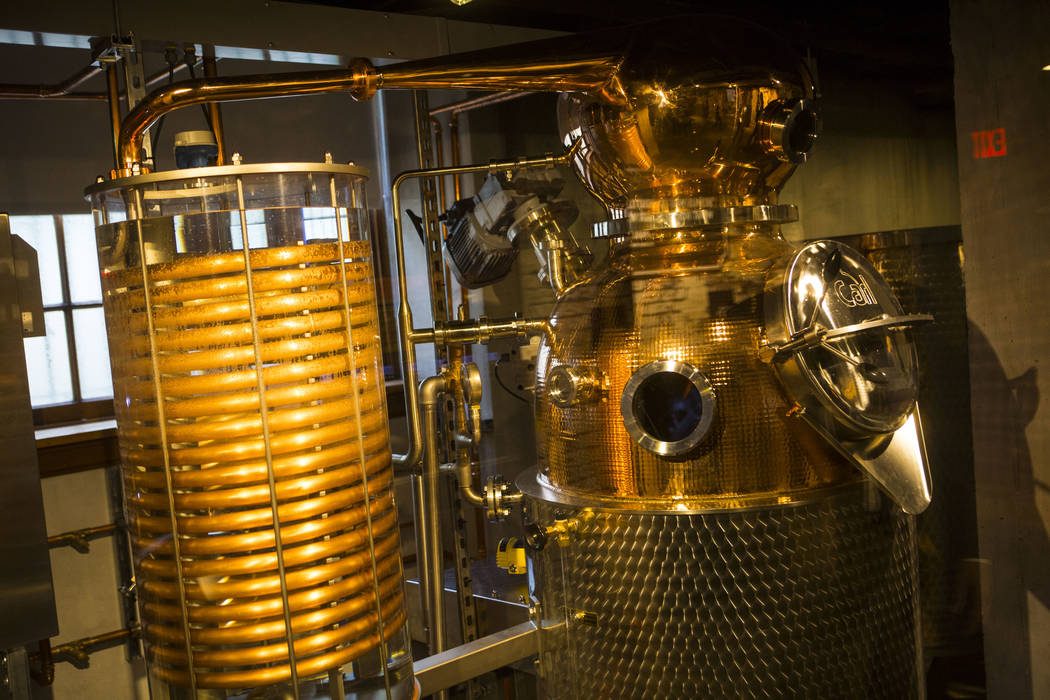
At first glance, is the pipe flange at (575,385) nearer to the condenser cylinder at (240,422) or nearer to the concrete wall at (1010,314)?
the condenser cylinder at (240,422)

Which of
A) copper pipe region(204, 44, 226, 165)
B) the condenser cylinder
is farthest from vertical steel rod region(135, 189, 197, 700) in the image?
copper pipe region(204, 44, 226, 165)

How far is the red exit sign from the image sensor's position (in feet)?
6.95

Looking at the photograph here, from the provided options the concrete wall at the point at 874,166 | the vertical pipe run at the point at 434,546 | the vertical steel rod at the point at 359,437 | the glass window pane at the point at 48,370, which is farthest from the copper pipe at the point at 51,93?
the concrete wall at the point at 874,166

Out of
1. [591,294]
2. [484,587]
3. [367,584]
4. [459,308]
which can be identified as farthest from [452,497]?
[367,584]

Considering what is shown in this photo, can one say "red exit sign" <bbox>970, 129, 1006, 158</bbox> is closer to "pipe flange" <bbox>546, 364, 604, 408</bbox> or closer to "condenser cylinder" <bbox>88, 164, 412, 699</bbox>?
"pipe flange" <bbox>546, 364, 604, 408</bbox>

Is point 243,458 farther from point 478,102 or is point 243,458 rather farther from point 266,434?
point 478,102

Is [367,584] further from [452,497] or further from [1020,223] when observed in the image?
[1020,223]

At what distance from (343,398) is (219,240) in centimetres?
24

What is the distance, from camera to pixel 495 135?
238 cm

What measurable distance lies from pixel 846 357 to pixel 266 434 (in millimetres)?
955

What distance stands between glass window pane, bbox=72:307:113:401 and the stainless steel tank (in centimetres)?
99

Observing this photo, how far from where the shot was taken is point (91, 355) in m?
1.95

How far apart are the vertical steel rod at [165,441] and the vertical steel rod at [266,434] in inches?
4.6

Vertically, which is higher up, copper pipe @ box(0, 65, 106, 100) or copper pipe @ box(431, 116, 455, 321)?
copper pipe @ box(0, 65, 106, 100)
